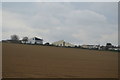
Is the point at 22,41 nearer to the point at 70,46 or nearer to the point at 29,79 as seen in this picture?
the point at 70,46

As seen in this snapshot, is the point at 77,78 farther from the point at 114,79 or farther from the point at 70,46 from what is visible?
the point at 70,46

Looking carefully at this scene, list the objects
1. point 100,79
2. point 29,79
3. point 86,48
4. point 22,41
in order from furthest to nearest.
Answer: point 22,41 < point 86,48 < point 100,79 < point 29,79

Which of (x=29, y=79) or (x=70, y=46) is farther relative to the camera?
(x=70, y=46)

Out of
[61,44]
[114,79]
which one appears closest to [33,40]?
[61,44]

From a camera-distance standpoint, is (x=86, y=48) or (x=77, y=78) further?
(x=86, y=48)

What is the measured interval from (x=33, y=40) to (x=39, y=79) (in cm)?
3250

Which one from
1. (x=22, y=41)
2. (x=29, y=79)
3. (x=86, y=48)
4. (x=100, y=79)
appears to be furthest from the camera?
(x=22, y=41)

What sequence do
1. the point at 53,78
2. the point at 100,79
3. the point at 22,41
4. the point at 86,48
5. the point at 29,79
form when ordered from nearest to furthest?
the point at 29,79
the point at 53,78
the point at 100,79
the point at 86,48
the point at 22,41

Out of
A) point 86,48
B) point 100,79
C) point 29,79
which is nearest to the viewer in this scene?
point 29,79

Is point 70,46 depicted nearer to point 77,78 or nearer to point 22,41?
point 22,41

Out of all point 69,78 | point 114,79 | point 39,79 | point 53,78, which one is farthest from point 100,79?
point 39,79

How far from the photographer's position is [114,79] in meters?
5.91

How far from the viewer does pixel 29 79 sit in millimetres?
4961

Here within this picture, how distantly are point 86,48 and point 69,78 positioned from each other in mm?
25037
